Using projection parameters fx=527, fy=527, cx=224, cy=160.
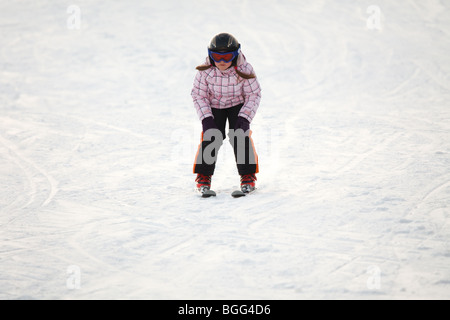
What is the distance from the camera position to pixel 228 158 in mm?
6312

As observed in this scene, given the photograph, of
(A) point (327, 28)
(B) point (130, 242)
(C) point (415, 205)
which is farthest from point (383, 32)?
(B) point (130, 242)

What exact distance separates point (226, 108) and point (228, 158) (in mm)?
1647

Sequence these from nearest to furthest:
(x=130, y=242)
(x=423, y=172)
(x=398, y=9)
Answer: (x=130, y=242)
(x=423, y=172)
(x=398, y=9)

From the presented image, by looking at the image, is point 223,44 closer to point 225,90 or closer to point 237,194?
point 225,90

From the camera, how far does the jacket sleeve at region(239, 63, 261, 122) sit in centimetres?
457

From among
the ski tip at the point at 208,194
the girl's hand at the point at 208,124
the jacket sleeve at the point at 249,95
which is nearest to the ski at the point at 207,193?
the ski tip at the point at 208,194

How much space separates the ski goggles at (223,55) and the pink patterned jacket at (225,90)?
0.13 meters

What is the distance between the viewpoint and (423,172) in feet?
17.3

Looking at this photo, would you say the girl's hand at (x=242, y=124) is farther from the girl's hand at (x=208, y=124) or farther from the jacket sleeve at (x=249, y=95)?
the girl's hand at (x=208, y=124)

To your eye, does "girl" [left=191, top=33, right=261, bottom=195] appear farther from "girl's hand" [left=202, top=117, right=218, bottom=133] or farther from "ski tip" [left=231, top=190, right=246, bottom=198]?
"ski tip" [left=231, top=190, right=246, bottom=198]

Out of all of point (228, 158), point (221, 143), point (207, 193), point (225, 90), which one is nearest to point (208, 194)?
point (207, 193)

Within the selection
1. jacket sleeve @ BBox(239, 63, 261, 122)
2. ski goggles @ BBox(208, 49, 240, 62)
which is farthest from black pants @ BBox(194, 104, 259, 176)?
ski goggles @ BBox(208, 49, 240, 62)
